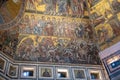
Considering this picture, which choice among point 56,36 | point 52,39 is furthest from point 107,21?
point 52,39

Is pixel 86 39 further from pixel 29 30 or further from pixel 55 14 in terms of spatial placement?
pixel 29 30

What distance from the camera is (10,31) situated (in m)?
15.0

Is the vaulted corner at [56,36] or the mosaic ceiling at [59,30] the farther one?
the mosaic ceiling at [59,30]

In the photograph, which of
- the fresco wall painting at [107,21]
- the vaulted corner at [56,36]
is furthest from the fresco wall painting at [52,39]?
the fresco wall painting at [107,21]

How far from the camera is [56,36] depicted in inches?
669

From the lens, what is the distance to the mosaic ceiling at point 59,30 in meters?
15.4

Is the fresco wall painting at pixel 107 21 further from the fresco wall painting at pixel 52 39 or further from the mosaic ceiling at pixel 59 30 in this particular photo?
the fresco wall painting at pixel 52 39

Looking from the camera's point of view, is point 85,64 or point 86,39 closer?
point 85,64

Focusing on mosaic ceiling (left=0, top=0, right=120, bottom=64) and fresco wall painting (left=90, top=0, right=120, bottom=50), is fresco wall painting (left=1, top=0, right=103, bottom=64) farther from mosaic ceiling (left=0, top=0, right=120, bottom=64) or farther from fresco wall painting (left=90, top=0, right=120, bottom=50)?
fresco wall painting (left=90, top=0, right=120, bottom=50)

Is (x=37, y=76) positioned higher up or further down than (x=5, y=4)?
further down

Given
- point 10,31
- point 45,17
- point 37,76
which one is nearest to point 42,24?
point 45,17

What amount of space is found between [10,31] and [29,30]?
187cm

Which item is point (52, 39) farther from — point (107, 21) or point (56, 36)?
point (107, 21)

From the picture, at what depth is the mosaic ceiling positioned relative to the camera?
15383 mm
